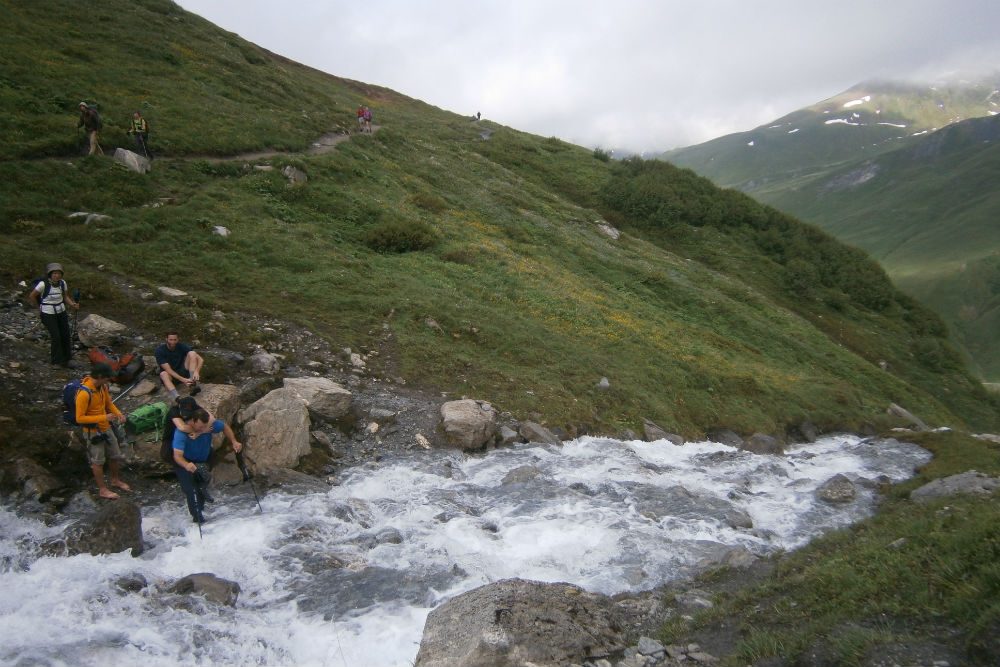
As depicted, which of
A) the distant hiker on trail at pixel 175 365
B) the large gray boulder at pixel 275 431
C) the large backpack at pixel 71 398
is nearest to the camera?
the large backpack at pixel 71 398

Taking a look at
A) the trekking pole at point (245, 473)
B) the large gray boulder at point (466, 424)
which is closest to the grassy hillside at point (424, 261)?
the large gray boulder at point (466, 424)

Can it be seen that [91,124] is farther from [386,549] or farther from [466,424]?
[386,549]

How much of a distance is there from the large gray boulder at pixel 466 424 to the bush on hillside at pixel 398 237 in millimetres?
13289

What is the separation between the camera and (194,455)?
11016 mm

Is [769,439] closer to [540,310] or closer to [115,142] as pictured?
[540,310]

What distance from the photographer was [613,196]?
190 feet

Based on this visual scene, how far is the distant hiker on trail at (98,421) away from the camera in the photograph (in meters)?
10.9

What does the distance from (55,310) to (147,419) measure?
401 cm

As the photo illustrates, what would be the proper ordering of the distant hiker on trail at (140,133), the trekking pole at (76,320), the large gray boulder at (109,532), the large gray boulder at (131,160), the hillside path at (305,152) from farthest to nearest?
the hillside path at (305,152) < the distant hiker on trail at (140,133) < the large gray boulder at (131,160) < the trekking pole at (76,320) < the large gray boulder at (109,532)

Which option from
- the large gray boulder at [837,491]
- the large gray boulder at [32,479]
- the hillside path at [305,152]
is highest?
the hillside path at [305,152]

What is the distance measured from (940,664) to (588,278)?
102 ft

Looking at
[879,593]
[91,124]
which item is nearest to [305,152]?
[91,124]

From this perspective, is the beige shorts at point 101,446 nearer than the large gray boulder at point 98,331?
Yes

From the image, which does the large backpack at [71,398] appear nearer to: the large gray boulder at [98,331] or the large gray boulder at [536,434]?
the large gray boulder at [98,331]
